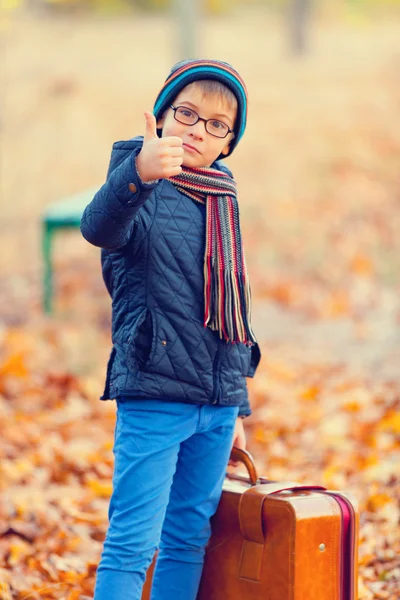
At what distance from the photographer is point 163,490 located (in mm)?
2559

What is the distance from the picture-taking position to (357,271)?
934cm

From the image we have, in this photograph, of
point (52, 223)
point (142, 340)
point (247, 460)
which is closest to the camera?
point (142, 340)

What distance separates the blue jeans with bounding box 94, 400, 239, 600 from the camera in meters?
2.51

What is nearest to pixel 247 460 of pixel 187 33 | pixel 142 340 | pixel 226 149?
pixel 142 340

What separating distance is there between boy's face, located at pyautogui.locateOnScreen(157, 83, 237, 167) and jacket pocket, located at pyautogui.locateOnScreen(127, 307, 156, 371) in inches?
18.3

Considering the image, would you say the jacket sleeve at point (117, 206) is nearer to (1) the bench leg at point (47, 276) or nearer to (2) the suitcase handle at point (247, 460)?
(2) the suitcase handle at point (247, 460)

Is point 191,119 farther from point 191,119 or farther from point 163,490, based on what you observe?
point 163,490

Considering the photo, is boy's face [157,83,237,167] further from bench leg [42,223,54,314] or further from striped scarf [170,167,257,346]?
bench leg [42,223,54,314]

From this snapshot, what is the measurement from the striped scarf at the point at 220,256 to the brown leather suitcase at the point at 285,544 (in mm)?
498

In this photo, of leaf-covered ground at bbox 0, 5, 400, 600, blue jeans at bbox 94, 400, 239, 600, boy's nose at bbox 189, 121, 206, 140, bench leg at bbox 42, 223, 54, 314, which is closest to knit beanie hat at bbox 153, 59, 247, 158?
boy's nose at bbox 189, 121, 206, 140

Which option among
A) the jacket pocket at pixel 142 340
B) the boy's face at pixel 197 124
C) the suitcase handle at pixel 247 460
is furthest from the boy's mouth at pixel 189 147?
the suitcase handle at pixel 247 460

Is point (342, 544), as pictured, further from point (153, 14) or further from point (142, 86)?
point (153, 14)

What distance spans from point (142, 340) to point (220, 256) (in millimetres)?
337

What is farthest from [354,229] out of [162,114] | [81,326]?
[162,114]
